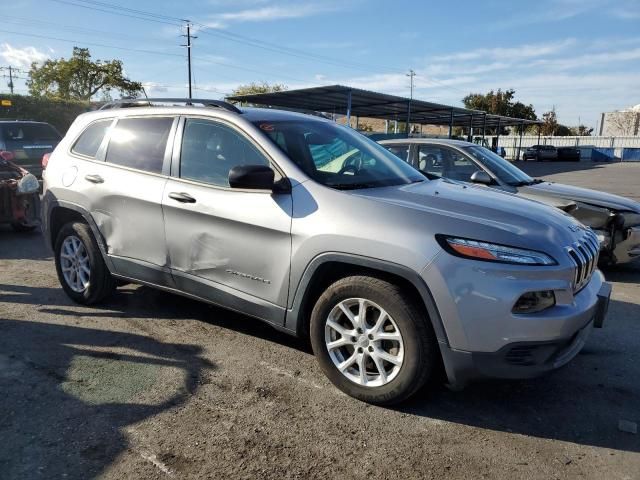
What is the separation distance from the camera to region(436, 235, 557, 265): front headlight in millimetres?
2785

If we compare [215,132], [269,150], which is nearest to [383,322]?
[269,150]

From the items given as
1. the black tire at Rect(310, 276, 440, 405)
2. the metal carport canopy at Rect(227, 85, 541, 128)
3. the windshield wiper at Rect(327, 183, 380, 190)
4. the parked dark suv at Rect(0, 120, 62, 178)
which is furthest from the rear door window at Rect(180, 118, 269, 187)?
the metal carport canopy at Rect(227, 85, 541, 128)

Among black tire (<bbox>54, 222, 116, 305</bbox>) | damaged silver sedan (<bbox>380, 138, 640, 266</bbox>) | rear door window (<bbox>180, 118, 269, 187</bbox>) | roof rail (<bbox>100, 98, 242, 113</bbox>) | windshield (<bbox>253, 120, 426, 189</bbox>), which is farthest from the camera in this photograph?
damaged silver sedan (<bbox>380, 138, 640, 266</bbox>)

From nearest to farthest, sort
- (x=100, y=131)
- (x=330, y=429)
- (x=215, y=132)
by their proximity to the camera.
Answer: (x=330, y=429), (x=215, y=132), (x=100, y=131)

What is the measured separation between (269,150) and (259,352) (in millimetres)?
1486

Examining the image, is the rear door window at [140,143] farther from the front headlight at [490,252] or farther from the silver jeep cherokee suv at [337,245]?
the front headlight at [490,252]

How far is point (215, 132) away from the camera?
3.87 metres

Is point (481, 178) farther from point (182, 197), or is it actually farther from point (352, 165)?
point (182, 197)

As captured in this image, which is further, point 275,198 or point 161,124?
point 161,124

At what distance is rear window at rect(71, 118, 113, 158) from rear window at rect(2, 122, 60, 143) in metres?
8.76

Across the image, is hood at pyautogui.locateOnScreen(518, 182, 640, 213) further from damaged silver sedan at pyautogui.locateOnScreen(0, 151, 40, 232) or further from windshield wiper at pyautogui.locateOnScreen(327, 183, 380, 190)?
damaged silver sedan at pyautogui.locateOnScreen(0, 151, 40, 232)

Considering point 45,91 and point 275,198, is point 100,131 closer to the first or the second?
point 275,198

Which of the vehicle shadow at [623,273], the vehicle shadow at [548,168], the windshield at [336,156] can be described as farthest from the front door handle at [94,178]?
the vehicle shadow at [548,168]

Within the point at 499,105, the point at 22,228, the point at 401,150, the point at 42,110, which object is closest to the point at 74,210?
the point at 401,150
